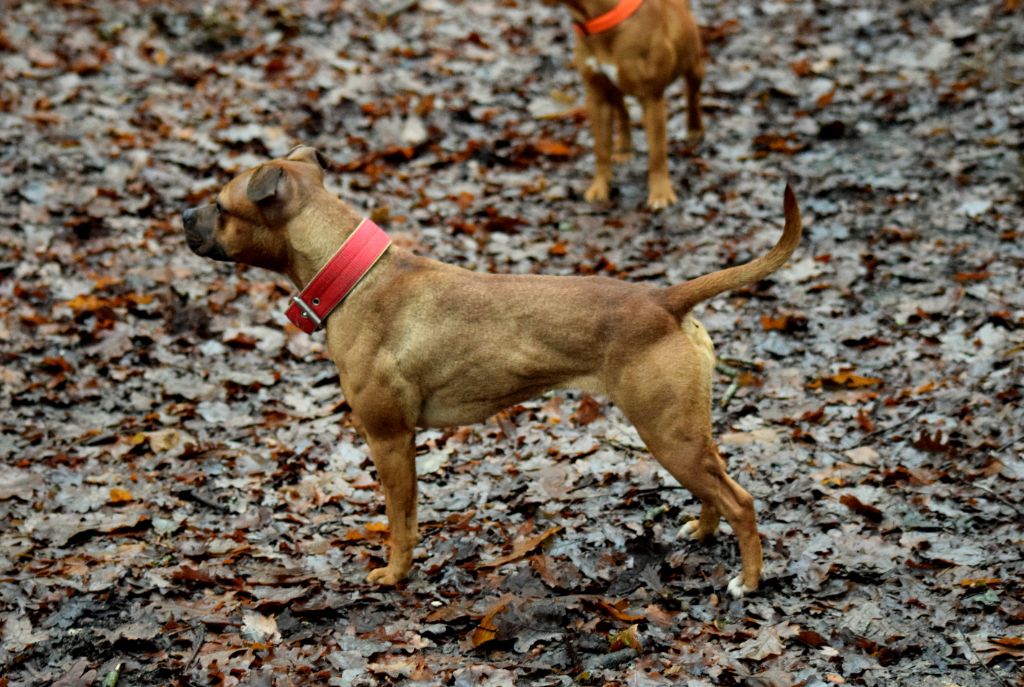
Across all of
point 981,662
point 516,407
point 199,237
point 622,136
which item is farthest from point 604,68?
point 981,662

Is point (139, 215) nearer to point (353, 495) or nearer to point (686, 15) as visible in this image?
point (353, 495)

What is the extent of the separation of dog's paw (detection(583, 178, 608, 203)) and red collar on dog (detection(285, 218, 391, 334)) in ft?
15.6

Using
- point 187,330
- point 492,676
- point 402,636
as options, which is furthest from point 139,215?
point 492,676

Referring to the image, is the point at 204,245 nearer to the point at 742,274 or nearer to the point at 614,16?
the point at 742,274

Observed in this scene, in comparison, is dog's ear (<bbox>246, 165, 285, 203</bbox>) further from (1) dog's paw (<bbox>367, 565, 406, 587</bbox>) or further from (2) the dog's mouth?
(1) dog's paw (<bbox>367, 565, 406, 587</bbox>)

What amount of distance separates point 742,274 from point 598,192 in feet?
16.8

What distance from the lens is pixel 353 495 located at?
6473 mm

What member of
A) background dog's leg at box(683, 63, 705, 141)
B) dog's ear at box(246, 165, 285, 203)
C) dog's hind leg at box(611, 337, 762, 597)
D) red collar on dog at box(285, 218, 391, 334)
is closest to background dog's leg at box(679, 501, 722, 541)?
dog's hind leg at box(611, 337, 762, 597)

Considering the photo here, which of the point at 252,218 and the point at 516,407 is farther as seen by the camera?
the point at 516,407

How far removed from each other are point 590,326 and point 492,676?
65.3 inches

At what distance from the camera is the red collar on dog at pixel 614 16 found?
8.79m

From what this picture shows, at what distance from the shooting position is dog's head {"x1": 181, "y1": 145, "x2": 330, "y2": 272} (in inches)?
210

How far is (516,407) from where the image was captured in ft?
24.0

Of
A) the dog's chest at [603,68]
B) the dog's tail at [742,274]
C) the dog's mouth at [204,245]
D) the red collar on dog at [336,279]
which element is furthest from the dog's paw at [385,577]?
the dog's chest at [603,68]
